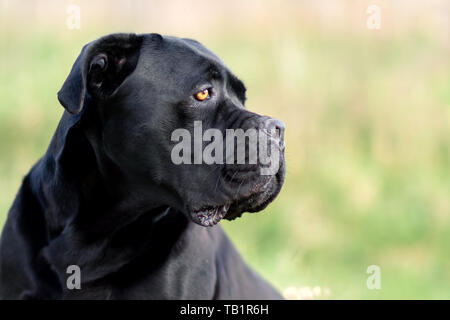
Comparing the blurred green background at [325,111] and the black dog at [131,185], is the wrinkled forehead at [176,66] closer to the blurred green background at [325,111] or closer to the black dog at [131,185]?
the black dog at [131,185]

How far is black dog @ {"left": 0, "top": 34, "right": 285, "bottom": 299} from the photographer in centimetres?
287

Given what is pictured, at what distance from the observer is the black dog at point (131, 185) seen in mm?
2869

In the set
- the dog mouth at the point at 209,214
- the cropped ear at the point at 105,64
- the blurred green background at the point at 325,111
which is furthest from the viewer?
the blurred green background at the point at 325,111

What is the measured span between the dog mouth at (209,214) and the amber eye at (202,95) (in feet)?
1.46

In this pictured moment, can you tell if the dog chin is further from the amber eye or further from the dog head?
the amber eye

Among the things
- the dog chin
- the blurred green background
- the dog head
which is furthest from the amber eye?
the blurred green background

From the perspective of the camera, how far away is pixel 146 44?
304 cm

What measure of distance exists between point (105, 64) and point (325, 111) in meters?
3.54

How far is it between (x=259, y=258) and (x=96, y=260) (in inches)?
112

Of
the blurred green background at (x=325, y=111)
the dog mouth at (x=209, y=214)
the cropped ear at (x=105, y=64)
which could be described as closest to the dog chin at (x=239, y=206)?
the dog mouth at (x=209, y=214)

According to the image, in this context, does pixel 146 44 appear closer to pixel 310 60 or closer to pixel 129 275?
pixel 129 275

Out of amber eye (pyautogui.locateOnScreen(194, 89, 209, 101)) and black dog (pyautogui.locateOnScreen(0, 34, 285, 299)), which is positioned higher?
amber eye (pyautogui.locateOnScreen(194, 89, 209, 101))

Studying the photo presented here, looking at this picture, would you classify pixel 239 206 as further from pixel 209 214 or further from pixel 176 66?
pixel 176 66
